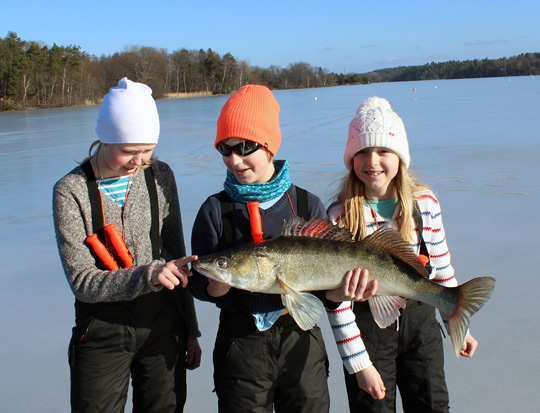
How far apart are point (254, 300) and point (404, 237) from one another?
2.82 feet

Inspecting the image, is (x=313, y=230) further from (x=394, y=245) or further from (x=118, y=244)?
(x=118, y=244)

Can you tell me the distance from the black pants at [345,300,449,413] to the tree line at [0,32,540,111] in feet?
143

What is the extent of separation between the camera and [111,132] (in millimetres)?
2330

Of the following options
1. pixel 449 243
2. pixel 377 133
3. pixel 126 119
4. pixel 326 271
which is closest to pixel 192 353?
pixel 326 271

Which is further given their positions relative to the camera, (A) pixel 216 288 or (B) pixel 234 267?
(A) pixel 216 288

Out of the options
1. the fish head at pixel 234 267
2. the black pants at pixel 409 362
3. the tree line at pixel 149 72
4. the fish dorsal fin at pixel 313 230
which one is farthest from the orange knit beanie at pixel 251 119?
the tree line at pixel 149 72

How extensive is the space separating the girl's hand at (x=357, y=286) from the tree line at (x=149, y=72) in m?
43.8

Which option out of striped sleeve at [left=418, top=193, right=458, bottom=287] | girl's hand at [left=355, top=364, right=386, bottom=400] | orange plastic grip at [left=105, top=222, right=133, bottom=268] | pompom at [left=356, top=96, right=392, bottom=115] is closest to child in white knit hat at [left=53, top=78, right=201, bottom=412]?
orange plastic grip at [left=105, top=222, right=133, bottom=268]

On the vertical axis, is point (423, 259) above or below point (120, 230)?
below

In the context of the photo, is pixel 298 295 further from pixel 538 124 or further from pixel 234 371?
pixel 538 124

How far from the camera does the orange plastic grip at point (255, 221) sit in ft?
7.33

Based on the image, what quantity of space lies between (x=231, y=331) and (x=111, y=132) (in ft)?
3.64

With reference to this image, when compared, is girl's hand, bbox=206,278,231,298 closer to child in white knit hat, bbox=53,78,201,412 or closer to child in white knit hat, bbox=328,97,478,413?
child in white knit hat, bbox=53,78,201,412

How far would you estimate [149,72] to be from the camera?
61.5m
